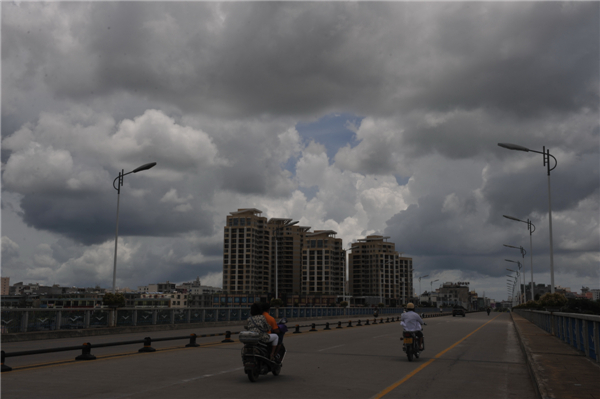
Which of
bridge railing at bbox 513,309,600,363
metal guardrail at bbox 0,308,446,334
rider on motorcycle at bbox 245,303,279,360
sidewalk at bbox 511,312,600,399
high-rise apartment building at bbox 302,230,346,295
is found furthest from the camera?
high-rise apartment building at bbox 302,230,346,295

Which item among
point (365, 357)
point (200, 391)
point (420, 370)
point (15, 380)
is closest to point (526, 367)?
point (420, 370)

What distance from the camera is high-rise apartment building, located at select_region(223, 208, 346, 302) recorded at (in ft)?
596

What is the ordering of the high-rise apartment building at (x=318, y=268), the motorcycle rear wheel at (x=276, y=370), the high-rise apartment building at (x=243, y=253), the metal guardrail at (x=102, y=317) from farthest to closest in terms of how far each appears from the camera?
the high-rise apartment building at (x=318, y=268)
the high-rise apartment building at (x=243, y=253)
the metal guardrail at (x=102, y=317)
the motorcycle rear wheel at (x=276, y=370)

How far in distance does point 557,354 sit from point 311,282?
577 feet

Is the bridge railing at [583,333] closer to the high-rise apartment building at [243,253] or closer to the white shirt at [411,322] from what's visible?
the white shirt at [411,322]

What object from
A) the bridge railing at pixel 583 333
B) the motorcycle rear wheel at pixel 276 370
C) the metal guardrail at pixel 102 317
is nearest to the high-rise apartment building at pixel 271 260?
the metal guardrail at pixel 102 317

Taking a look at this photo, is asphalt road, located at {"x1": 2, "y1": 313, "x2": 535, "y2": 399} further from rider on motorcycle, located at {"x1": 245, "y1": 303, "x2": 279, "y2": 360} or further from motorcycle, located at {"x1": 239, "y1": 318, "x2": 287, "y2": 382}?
A: rider on motorcycle, located at {"x1": 245, "y1": 303, "x2": 279, "y2": 360}

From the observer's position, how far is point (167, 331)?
2905 cm

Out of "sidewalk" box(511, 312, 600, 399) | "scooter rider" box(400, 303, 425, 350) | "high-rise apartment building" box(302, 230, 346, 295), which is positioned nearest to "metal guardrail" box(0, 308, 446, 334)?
"scooter rider" box(400, 303, 425, 350)

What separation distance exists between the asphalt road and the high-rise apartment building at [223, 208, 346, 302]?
161 m

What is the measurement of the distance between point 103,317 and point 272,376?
1712 centimetres

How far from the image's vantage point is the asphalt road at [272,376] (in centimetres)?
925

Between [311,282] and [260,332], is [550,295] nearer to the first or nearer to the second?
[260,332]

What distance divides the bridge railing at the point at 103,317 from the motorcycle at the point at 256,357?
45.3 feet
